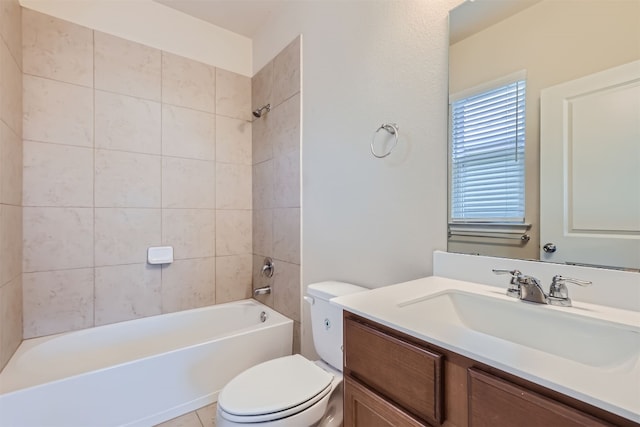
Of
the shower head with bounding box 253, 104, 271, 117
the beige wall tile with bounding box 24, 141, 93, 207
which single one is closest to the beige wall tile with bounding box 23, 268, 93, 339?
the beige wall tile with bounding box 24, 141, 93, 207

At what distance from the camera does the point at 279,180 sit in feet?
7.20

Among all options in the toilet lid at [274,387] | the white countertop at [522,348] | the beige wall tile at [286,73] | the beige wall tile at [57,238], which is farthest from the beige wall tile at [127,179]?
the white countertop at [522,348]

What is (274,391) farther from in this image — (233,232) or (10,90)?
(10,90)

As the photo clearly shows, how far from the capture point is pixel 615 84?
30.9 inches

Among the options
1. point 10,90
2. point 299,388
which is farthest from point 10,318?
point 299,388

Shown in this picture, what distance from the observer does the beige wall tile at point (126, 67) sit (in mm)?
1931

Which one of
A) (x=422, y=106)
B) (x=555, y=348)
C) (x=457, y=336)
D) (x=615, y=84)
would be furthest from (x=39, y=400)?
(x=615, y=84)

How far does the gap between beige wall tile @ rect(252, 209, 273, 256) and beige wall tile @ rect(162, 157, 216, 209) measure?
1.23 feet

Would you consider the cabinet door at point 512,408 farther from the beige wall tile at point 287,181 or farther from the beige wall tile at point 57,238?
the beige wall tile at point 57,238

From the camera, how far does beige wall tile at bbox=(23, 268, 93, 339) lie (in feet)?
5.71

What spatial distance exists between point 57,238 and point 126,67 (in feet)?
3.96

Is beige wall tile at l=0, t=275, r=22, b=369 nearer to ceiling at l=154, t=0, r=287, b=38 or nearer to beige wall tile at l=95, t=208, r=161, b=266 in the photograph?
beige wall tile at l=95, t=208, r=161, b=266

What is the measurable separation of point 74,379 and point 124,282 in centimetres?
73

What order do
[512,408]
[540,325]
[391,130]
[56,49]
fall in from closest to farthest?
[512,408]
[540,325]
[391,130]
[56,49]
